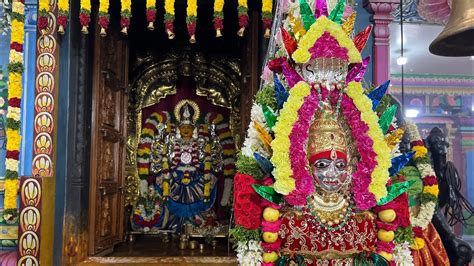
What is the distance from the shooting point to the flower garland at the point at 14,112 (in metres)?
3.79

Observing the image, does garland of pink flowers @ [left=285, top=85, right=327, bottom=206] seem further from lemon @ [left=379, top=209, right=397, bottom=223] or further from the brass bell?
the brass bell

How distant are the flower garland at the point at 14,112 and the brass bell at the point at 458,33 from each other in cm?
317

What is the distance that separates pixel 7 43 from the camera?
4223 mm

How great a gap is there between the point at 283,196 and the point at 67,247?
2238 millimetres

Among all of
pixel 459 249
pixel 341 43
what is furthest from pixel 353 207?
pixel 459 249

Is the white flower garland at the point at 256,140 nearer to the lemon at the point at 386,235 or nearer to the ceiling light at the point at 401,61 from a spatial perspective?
the lemon at the point at 386,235

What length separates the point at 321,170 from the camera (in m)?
2.72

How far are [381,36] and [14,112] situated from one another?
3232mm

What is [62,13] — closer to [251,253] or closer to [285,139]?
[285,139]

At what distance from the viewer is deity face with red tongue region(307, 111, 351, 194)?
271 cm

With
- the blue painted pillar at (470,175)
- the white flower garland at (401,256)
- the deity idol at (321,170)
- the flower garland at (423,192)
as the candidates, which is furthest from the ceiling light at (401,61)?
the white flower garland at (401,256)

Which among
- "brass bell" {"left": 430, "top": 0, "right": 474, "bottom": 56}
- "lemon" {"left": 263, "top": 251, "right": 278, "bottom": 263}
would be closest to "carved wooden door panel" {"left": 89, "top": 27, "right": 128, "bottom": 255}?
"lemon" {"left": 263, "top": 251, "right": 278, "bottom": 263}

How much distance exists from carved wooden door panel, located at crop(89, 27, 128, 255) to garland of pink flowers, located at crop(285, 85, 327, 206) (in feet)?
7.37

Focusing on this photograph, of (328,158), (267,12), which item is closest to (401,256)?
(328,158)
